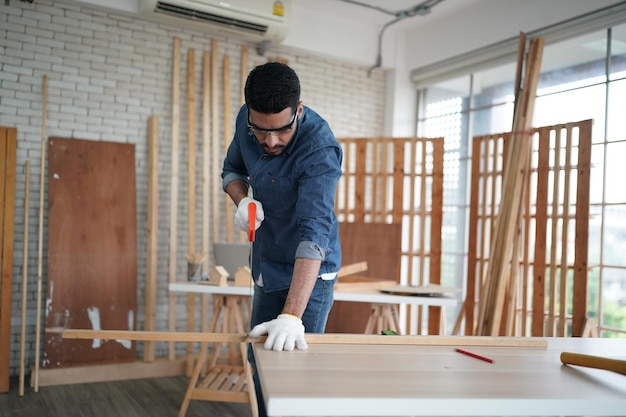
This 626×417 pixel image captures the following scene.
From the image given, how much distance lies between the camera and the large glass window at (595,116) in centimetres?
466

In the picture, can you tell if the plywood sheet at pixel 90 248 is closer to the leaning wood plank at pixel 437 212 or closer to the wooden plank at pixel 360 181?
the wooden plank at pixel 360 181

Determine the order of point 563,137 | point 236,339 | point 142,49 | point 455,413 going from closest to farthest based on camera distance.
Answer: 1. point 455,413
2. point 236,339
3. point 563,137
4. point 142,49

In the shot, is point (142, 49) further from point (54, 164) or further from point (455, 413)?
point (455, 413)

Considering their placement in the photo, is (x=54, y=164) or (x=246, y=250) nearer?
(x=246, y=250)

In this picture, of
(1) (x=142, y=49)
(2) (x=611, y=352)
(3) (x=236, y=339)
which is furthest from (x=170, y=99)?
(2) (x=611, y=352)

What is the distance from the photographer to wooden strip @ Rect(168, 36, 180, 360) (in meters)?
5.30

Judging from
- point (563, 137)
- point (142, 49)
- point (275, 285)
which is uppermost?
point (142, 49)

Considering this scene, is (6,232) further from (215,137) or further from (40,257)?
(215,137)

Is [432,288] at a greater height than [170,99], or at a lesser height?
lesser

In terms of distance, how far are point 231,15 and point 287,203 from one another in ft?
11.6

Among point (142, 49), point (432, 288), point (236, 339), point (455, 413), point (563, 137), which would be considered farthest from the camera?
point (142, 49)

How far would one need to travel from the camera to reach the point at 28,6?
489 centimetres

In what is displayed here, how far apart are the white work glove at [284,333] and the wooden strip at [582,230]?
10.4ft

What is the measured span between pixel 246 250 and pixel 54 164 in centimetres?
182
